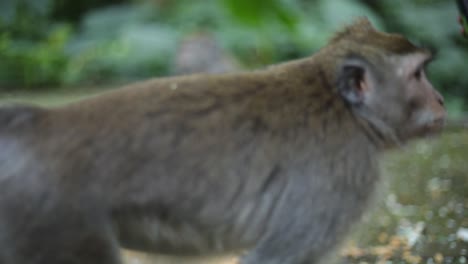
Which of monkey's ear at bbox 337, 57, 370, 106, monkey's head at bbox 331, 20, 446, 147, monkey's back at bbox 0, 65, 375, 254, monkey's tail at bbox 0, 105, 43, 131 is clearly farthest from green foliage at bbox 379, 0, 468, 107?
monkey's tail at bbox 0, 105, 43, 131

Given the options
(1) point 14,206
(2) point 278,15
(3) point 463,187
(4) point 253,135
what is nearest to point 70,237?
(1) point 14,206

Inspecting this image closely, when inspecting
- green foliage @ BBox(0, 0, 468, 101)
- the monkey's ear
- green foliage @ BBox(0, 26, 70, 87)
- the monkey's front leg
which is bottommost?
green foliage @ BBox(0, 26, 70, 87)

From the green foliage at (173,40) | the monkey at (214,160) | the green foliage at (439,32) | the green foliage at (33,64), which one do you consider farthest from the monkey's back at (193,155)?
the green foliage at (33,64)

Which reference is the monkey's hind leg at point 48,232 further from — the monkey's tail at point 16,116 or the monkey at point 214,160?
the monkey's tail at point 16,116

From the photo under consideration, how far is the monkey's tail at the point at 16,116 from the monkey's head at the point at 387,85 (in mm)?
1061

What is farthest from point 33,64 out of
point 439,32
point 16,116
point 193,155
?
point 193,155

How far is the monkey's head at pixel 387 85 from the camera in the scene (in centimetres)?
307

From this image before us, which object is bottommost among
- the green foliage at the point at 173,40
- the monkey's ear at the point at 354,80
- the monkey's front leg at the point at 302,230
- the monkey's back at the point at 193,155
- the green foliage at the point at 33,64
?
the green foliage at the point at 33,64

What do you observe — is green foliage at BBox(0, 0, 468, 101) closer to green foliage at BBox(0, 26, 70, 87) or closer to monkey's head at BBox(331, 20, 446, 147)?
green foliage at BBox(0, 26, 70, 87)

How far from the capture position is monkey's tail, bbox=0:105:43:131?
276cm

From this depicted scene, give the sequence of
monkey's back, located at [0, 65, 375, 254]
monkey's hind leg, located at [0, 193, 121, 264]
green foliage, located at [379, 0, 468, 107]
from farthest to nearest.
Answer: green foliage, located at [379, 0, 468, 107] < monkey's back, located at [0, 65, 375, 254] < monkey's hind leg, located at [0, 193, 121, 264]

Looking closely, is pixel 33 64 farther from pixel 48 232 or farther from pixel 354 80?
pixel 48 232

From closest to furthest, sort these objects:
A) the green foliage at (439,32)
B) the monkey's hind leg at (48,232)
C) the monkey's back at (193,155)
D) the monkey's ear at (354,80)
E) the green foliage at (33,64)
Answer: the monkey's hind leg at (48,232) < the monkey's back at (193,155) < the monkey's ear at (354,80) < the green foliage at (439,32) < the green foliage at (33,64)

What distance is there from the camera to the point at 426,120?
320cm
